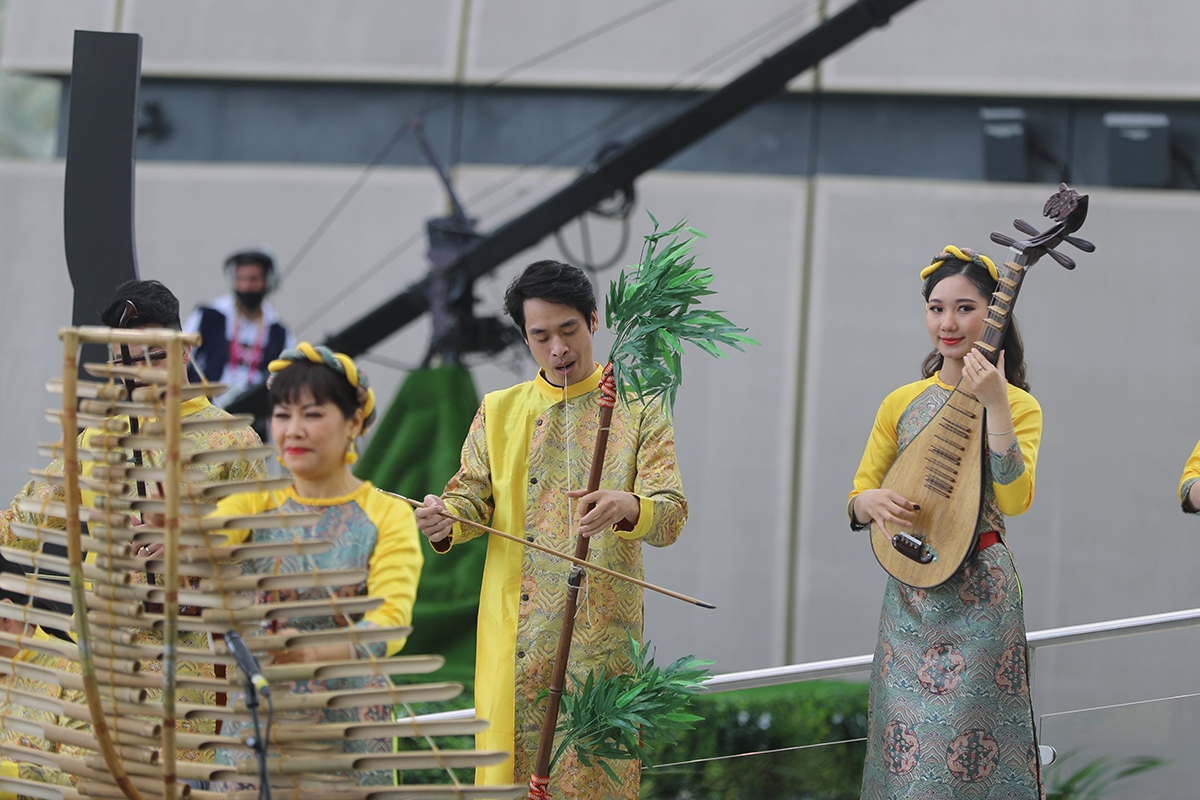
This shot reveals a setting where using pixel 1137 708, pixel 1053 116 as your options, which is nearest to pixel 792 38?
pixel 1053 116

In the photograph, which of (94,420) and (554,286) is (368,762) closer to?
(94,420)

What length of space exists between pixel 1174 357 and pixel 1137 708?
9.15 feet

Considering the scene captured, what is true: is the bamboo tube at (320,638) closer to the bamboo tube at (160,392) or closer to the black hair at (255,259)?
the bamboo tube at (160,392)

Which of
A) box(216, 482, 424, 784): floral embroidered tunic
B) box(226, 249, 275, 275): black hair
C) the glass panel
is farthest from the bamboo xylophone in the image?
box(226, 249, 275, 275): black hair

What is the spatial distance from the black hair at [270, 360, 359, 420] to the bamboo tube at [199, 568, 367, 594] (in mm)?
382

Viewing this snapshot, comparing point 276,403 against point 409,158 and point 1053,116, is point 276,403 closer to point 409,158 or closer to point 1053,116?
point 409,158

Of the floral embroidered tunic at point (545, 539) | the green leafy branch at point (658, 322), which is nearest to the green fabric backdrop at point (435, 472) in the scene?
the floral embroidered tunic at point (545, 539)

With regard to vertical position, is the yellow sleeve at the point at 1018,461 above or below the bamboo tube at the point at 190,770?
above

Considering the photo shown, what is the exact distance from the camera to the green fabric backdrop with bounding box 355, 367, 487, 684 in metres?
4.56

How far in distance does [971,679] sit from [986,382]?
1.86 feet

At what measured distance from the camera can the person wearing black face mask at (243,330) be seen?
5.11m

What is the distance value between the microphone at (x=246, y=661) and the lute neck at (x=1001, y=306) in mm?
1408

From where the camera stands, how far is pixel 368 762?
6.20 ft

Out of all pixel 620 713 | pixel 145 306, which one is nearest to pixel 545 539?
pixel 620 713
